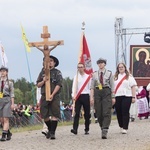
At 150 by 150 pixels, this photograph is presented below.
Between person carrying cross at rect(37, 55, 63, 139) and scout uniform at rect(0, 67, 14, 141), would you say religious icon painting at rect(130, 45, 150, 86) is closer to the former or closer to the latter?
person carrying cross at rect(37, 55, 63, 139)

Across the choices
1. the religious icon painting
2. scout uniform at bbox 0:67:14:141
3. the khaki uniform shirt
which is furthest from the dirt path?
the religious icon painting

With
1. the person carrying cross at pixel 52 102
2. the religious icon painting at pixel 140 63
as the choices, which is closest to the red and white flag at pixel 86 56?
the person carrying cross at pixel 52 102

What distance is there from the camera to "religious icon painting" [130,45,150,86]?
2250 centimetres

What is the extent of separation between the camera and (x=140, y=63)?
2280 cm

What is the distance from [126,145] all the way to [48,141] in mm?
1877

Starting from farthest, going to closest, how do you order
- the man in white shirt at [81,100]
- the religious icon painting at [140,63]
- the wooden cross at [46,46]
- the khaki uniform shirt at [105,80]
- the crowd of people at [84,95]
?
the religious icon painting at [140,63] < the man in white shirt at [81,100] < the khaki uniform shirt at [105,80] < the crowd of people at [84,95] < the wooden cross at [46,46]

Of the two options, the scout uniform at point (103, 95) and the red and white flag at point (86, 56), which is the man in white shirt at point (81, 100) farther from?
the red and white flag at point (86, 56)

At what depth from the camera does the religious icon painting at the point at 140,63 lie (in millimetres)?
22500

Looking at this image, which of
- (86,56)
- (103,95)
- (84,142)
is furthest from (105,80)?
(86,56)

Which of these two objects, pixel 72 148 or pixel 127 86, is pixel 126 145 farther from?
pixel 127 86

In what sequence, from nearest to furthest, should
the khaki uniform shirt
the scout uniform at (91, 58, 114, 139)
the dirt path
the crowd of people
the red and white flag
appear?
the dirt path < the crowd of people < the scout uniform at (91, 58, 114, 139) < the khaki uniform shirt < the red and white flag

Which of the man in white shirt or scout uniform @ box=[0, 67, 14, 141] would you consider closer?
scout uniform @ box=[0, 67, 14, 141]

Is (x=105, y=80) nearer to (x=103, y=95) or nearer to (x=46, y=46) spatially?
(x=103, y=95)

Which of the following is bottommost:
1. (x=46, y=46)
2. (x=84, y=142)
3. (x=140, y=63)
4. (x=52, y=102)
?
(x=84, y=142)
